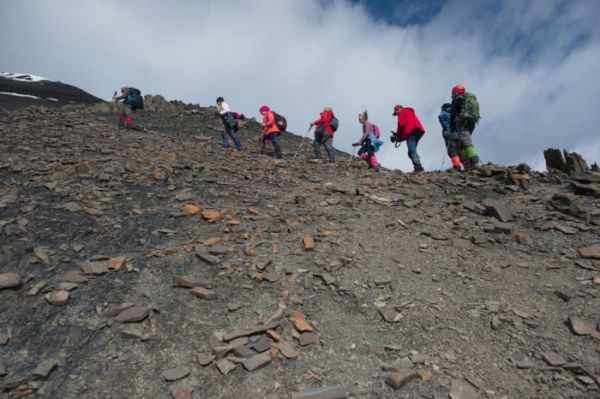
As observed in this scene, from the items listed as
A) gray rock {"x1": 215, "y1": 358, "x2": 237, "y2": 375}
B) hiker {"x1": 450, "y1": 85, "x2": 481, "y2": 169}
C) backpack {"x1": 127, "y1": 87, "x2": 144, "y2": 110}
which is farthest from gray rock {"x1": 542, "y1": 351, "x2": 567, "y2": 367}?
backpack {"x1": 127, "y1": 87, "x2": 144, "y2": 110}

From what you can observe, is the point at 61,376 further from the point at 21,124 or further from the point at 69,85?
the point at 69,85

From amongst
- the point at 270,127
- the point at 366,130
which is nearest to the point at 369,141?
the point at 366,130

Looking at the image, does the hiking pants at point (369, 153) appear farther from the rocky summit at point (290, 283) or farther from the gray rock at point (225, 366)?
the gray rock at point (225, 366)

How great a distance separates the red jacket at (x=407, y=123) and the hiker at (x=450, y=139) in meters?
0.67

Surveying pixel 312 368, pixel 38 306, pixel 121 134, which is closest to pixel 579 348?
pixel 312 368

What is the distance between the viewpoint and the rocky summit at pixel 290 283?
475cm

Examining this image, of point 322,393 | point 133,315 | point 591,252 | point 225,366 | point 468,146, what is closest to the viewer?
point 322,393

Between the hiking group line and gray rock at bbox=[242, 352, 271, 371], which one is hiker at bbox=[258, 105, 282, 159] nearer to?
the hiking group line

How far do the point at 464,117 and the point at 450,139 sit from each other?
90 cm

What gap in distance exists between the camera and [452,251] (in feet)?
25.1

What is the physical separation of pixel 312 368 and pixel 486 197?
7.04m

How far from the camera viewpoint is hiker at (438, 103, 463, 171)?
12492mm

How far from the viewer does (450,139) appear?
12.5 m

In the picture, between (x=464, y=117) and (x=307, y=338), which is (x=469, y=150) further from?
(x=307, y=338)
